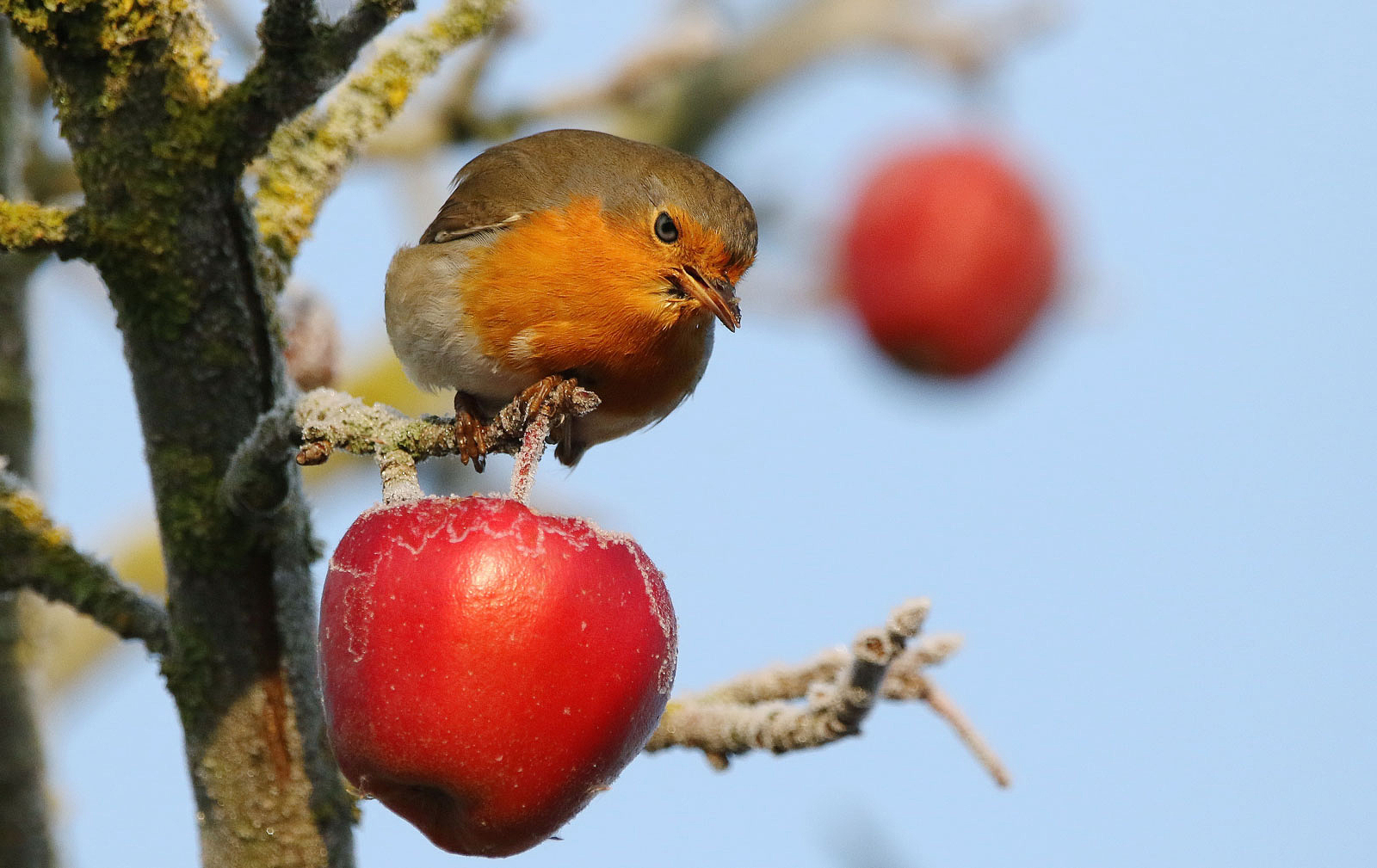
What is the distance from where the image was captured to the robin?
3.20 m

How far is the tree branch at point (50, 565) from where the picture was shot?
263 centimetres

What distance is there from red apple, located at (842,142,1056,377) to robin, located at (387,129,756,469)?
4.03 m

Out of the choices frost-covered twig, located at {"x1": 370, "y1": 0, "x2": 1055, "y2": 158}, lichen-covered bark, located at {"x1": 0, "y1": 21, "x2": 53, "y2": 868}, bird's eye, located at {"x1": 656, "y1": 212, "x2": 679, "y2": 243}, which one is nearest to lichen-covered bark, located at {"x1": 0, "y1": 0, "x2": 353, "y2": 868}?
lichen-covered bark, located at {"x1": 0, "y1": 21, "x2": 53, "y2": 868}

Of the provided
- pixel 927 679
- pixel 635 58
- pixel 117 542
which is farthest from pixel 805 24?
pixel 927 679

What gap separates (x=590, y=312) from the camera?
321 centimetres

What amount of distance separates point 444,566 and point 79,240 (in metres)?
0.81

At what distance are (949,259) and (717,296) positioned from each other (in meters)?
4.54

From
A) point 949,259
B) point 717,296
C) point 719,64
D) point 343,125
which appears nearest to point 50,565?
point 343,125

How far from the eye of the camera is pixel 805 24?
635 cm

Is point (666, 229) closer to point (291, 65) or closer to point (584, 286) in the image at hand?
point (584, 286)

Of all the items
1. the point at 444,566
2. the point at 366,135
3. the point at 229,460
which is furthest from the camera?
the point at 366,135

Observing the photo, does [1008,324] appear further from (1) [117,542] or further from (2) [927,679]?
(2) [927,679]

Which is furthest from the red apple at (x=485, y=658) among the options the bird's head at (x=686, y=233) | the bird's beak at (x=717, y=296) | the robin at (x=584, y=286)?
the bird's head at (x=686, y=233)

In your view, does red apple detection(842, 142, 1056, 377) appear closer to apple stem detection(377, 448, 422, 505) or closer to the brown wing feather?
the brown wing feather
